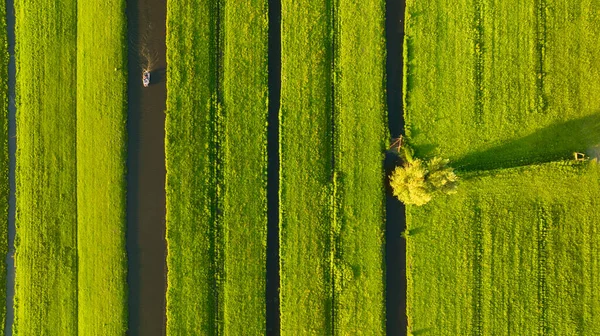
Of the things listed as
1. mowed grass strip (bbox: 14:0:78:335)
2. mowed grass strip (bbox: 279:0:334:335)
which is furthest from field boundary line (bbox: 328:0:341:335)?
mowed grass strip (bbox: 14:0:78:335)

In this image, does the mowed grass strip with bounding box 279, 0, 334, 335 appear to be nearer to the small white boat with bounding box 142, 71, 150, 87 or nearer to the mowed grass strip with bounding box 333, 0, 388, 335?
the mowed grass strip with bounding box 333, 0, 388, 335

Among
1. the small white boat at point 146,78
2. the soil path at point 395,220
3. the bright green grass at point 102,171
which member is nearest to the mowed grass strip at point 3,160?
the bright green grass at point 102,171

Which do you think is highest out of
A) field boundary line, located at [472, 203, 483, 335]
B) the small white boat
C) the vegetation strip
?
the small white boat

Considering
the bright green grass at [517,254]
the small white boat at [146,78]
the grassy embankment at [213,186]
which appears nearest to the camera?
the bright green grass at [517,254]

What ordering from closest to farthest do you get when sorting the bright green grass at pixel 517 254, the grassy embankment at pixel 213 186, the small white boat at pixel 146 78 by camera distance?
the bright green grass at pixel 517 254 < the grassy embankment at pixel 213 186 < the small white boat at pixel 146 78

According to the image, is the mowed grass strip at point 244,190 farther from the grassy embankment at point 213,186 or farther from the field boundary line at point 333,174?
the field boundary line at point 333,174

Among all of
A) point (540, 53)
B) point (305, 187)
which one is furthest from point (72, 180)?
point (540, 53)
